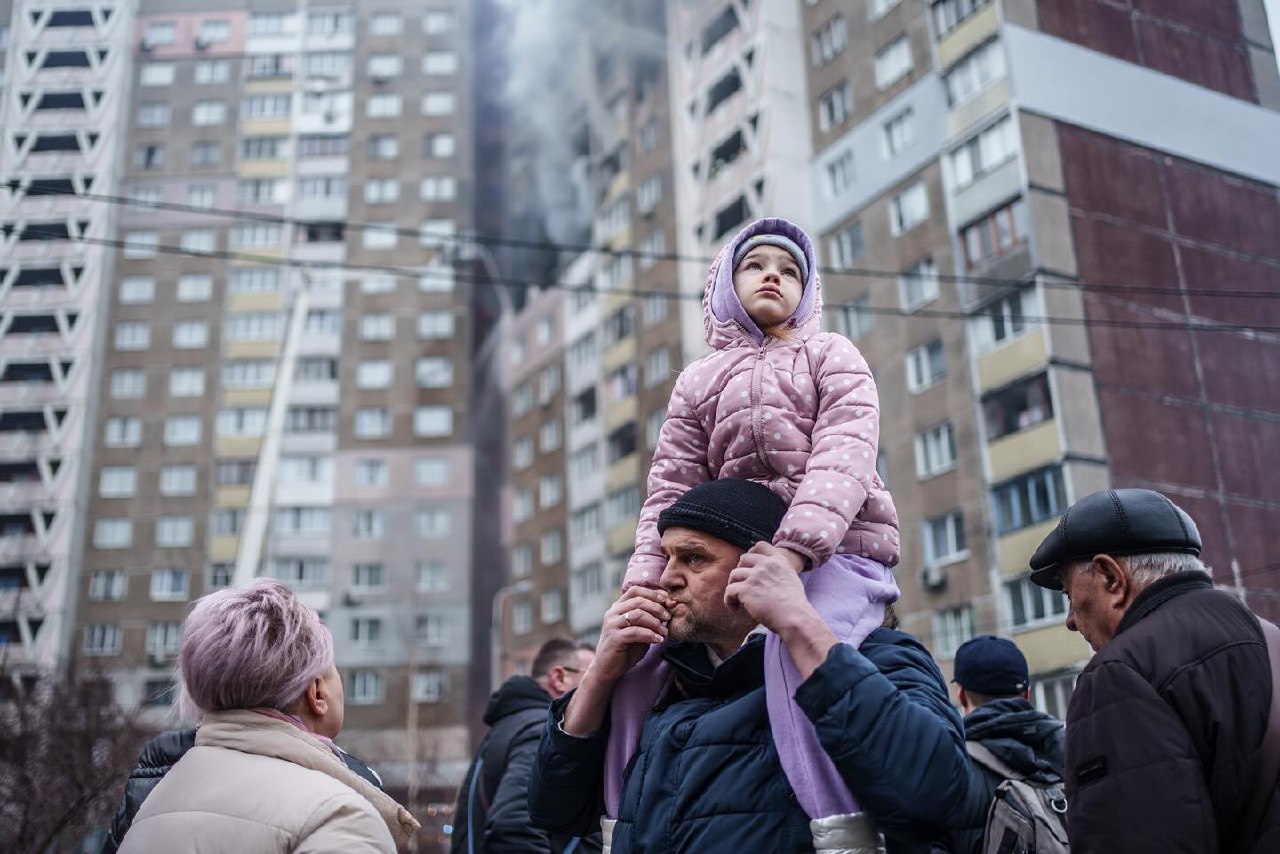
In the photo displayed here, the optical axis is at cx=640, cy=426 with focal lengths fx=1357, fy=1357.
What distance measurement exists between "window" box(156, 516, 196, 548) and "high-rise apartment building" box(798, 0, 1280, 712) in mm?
31900

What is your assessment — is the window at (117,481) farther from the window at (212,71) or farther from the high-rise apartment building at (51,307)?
the window at (212,71)

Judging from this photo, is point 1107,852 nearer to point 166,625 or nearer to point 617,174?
point 617,174

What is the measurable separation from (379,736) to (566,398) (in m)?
15.5

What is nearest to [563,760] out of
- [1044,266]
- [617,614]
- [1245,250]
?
[617,614]

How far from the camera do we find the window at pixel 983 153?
105ft

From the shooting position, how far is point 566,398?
55.9 meters

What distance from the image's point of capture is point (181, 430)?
58.8 m

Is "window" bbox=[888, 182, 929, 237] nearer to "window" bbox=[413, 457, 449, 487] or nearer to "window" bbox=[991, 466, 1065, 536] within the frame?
"window" bbox=[991, 466, 1065, 536]

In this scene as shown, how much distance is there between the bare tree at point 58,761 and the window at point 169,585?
2795 centimetres

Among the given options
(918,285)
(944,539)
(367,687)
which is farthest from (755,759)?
(367,687)

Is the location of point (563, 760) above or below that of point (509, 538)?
below

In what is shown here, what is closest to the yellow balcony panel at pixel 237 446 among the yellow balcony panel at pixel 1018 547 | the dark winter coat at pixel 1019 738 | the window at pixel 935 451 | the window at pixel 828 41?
the window at pixel 828 41

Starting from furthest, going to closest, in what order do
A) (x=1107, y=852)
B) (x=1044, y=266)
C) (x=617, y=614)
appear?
(x=1044, y=266) → (x=617, y=614) → (x=1107, y=852)

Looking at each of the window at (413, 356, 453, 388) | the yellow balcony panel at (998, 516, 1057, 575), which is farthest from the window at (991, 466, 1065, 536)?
the window at (413, 356, 453, 388)
